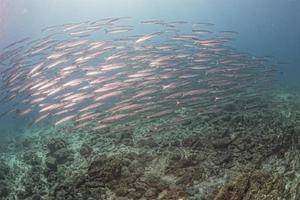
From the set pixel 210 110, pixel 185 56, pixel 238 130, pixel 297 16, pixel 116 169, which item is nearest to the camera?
Answer: pixel 116 169

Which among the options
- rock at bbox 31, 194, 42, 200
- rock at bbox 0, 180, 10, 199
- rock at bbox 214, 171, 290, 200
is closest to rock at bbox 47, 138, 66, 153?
rock at bbox 0, 180, 10, 199

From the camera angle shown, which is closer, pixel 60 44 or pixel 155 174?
pixel 155 174

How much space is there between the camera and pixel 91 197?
324 inches

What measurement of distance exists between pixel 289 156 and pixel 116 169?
3750mm

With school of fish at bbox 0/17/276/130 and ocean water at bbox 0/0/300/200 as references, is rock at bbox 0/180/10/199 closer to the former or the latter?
ocean water at bbox 0/0/300/200

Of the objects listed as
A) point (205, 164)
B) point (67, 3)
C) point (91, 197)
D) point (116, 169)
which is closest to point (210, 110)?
point (205, 164)

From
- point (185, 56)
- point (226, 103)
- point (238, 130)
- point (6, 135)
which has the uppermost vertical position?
point (185, 56)

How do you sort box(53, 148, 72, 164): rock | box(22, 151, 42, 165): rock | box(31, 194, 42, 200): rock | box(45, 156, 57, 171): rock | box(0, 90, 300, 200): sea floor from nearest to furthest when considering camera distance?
box(0, 90, 300, 200): sea floor, box(31, 194, 42, 200): rock, box(45, 156, 57, 171): rock, box(53, 148, 72, 164): rock, box(22, 151, 42, 165): rock

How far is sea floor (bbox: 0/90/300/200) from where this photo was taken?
757 centimetres

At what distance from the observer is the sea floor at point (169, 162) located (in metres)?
7.57

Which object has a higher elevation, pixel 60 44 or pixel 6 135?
pixel 60 44

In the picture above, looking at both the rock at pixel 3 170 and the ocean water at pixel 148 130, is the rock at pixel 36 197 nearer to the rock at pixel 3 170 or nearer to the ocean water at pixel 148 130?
the ocean water at pixel 148 130

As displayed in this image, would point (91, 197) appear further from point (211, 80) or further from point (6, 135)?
point (6, 135)

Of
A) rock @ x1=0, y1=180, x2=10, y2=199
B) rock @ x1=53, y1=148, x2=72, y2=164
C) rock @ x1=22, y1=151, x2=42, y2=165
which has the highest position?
rock @ x1=53, y1=148, x2=72, y2=164
